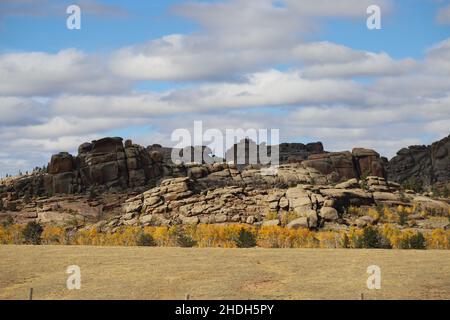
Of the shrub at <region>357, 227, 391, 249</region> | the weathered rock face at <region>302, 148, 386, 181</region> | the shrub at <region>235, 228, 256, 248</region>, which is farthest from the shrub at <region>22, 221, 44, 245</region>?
the weathered rock face at <region>302, 148, 386, 181</region>

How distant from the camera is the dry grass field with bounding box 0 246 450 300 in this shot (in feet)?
101

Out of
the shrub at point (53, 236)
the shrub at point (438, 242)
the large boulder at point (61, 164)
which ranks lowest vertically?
the shrub at point (53, 236)

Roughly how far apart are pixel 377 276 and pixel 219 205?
82076 millimetres

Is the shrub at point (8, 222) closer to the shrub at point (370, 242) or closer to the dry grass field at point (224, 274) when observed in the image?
the dry grass field at point (224, 274)

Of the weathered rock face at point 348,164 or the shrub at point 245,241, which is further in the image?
the weathered rock face at point 348,164

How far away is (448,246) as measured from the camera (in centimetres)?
7356

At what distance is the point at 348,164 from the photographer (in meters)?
179

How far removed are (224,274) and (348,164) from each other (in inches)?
5836

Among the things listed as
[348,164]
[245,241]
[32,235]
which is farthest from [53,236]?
[348,164]

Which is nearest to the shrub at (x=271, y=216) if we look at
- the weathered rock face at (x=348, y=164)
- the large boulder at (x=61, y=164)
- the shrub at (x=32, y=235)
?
the shrub at (x=32, y=235)

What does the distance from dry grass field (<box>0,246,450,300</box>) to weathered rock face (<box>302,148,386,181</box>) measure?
421 feet

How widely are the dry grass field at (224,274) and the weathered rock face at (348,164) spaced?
12823 centimetres

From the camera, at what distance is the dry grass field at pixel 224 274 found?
30672 mm
